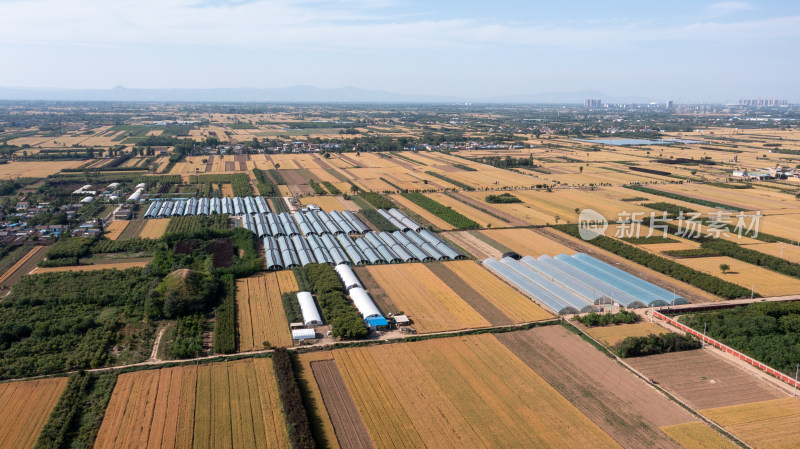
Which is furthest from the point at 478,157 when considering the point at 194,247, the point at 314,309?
the point at 314,309

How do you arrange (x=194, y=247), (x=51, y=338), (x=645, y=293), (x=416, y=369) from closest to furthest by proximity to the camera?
(x=416, y=369), (x=51, y=338), (x=645, y=293), (x=194, y=247)

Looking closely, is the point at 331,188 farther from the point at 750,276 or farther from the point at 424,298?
the point at 750,276

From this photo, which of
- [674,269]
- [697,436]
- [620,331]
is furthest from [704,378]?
[674,269]

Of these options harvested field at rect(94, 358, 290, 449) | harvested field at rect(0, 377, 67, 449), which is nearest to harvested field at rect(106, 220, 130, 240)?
harvested field at rect(0, 377, 67, 449)

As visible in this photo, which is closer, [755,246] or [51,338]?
[51,338]

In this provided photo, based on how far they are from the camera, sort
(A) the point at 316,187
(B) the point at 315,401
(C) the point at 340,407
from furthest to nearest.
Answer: (A) the point at 316,187, (B) the point at 315,401, (C) the point at 340,407

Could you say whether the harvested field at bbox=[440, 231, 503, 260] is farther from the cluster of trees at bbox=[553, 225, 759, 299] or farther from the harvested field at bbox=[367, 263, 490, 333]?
the cluster of trees at bbox=[553, 225, 759, 299]

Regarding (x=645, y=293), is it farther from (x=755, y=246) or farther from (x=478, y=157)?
(x=478, y=157)
